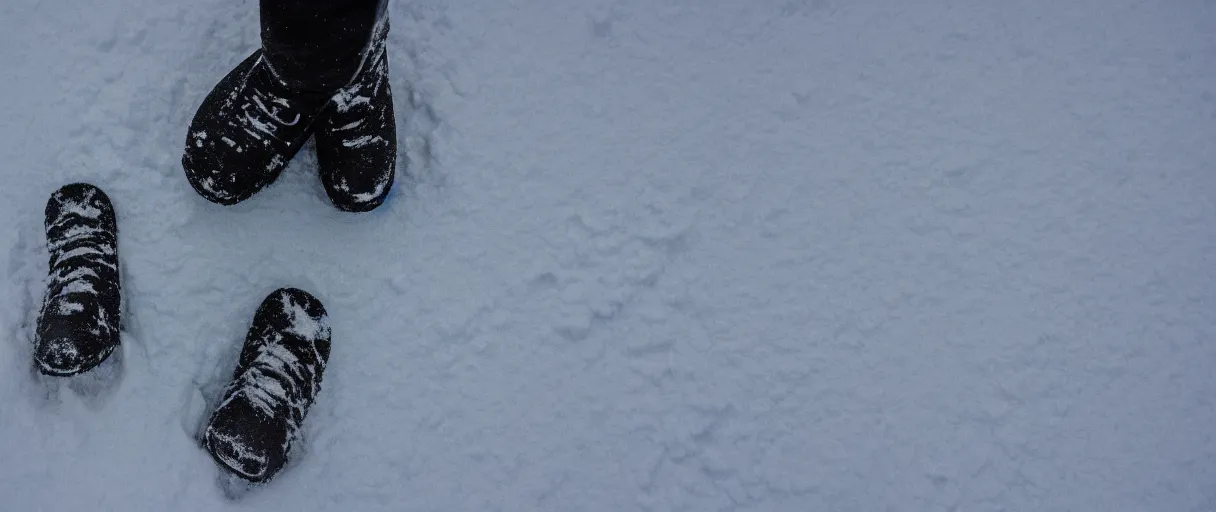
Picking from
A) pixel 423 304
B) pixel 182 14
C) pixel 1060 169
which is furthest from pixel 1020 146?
pixel 182 14

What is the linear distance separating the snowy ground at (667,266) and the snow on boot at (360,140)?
0.10 meters

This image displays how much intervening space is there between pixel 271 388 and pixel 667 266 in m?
0.71

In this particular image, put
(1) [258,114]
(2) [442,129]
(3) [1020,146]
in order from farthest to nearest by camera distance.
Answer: (3) [1020,146]
(2) [442,129]
(1) [258,114]

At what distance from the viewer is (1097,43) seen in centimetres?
163

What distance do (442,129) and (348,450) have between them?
0.60m

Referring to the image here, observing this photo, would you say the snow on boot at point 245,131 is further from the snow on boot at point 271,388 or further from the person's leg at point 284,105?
the snow on boot at point 271,388

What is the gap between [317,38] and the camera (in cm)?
105

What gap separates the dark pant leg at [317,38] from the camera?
1014mm

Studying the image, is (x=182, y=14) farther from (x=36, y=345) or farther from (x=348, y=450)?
(x=348, y=450)

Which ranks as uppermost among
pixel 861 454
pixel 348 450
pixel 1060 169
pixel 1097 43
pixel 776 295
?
pixel 1097 43

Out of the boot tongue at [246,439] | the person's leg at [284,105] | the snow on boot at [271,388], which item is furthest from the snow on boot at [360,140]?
the boot tongue at [246,439]

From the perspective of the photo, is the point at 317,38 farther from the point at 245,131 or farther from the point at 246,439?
the point at 246,439

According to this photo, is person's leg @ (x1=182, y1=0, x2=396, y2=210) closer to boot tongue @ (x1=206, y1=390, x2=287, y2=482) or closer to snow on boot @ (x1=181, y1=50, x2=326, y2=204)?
snow on boot @ (x1=181, y1=50, x2=326, y2=204)

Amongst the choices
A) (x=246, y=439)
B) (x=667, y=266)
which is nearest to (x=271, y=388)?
(x=246, y=439)
